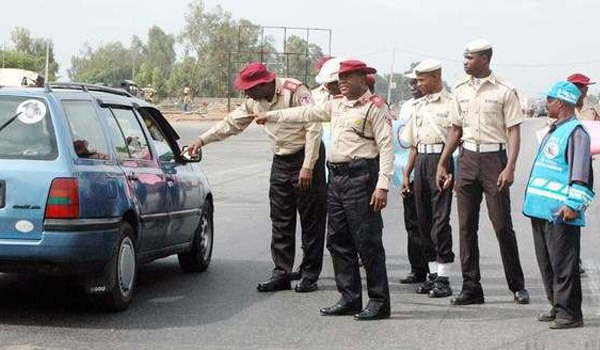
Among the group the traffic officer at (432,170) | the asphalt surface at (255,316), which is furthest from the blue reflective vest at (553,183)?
the traffic officer at (432,170)

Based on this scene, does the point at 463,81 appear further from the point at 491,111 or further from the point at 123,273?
the point at 123,273

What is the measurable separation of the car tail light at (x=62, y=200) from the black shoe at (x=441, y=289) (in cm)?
303

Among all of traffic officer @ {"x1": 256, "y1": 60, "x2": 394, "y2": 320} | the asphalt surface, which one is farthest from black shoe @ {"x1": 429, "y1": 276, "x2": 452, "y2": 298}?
traffic officer @ {"x1": 256, "y1": 60, "x2": 394, "y2": 320}

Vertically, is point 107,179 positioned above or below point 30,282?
above

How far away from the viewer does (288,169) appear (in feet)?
27.7

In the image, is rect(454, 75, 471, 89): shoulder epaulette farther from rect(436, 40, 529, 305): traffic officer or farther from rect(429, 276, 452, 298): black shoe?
rect(429, 276, 452, 298): black shoe

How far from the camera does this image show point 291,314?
24.0 ft

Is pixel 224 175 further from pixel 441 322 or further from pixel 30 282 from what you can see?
pixel 441 322

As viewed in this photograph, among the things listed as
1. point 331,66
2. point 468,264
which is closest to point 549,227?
point 468,264

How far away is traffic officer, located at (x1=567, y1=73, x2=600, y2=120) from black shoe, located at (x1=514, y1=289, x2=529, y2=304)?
1860 mm

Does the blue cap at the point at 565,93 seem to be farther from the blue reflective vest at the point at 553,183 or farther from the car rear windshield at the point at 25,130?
the car rear windshield at the point at 25,130

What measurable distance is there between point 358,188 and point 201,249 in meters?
2.54

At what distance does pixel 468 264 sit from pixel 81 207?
118 inches

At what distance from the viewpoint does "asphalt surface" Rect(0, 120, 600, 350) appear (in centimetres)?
638
